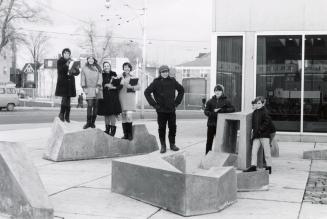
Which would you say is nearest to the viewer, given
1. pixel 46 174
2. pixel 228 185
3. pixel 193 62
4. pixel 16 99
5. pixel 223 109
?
pixel 228 185

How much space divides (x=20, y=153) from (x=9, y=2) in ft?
162

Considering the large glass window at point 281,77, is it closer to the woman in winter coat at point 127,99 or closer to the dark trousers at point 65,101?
the woman in winter coat at point 127,99

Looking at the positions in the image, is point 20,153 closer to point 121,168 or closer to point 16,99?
point 121,168

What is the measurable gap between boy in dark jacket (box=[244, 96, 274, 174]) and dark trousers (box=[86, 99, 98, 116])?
3.97 meters

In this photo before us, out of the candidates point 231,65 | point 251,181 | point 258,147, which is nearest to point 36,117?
point 231,65

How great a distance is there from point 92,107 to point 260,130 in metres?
4.23

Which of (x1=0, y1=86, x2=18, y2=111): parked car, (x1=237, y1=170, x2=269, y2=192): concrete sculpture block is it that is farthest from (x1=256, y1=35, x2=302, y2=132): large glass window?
(x1=0, y1=86, x2=18, y2=111): parked car

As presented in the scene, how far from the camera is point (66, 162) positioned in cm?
1056

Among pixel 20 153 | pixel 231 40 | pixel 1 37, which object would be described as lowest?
pixel 20 153

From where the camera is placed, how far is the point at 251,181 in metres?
7.84

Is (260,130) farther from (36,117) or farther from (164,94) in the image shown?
(36,117)

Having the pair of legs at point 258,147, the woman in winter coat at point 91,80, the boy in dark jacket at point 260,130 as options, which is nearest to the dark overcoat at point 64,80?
the woman in winter coat at point 91,80

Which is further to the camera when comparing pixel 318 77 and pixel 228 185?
pixel 318 77

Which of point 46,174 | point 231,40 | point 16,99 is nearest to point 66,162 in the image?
point 46,174
